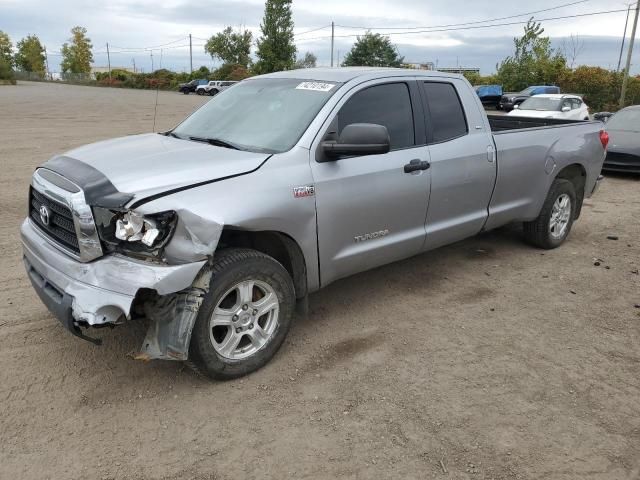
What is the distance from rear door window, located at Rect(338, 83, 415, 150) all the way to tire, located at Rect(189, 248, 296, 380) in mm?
1203

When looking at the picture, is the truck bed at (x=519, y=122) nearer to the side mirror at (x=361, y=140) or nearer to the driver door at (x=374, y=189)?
the driver door at (x=374, y=189)

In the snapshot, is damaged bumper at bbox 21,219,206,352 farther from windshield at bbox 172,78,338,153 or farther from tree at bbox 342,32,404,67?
tree at bbox 342,32,404,67

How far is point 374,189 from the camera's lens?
3979mm

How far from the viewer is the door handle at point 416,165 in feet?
13.8

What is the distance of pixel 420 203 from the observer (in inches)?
172

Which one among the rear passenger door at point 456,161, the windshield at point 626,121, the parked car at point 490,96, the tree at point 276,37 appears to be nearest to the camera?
the rear passenger door at point 456,161

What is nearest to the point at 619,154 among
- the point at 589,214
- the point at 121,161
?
the point at 589,214

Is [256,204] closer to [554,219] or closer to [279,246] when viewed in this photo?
[279,246]

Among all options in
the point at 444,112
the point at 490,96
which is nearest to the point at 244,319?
the point at 444,112

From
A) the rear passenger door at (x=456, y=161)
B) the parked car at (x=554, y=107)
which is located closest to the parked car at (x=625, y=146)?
the parked car at (x=554, y=107)

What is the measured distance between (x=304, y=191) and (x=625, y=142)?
989 centimetres

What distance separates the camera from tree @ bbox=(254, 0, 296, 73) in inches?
1943

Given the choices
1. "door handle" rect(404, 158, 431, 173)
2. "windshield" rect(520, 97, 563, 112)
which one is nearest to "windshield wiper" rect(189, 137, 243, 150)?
"door handle" rect(404, 158, 431, 173)

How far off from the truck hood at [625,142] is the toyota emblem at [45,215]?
35.3 feet
